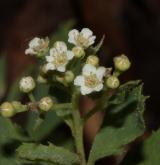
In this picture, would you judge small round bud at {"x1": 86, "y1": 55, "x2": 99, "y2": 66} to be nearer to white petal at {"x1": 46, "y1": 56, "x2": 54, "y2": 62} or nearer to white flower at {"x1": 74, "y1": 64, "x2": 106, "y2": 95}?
white flower at {"x1": 74, "y1": 64, "x2": 106, "y2": 95}

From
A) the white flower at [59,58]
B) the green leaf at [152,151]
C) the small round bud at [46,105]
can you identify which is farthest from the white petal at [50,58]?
the green leaf at [152,151]

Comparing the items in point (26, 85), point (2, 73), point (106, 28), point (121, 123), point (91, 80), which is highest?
point (106, 28)

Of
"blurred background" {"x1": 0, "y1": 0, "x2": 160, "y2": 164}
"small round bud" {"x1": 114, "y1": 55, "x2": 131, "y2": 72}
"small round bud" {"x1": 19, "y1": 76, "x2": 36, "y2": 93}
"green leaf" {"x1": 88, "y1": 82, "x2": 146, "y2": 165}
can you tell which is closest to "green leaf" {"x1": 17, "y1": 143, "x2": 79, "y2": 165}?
"green leaf" {"x1": 88, "y1": 82, "x2": 146, "y2": 165}

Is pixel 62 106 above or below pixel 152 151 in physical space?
above

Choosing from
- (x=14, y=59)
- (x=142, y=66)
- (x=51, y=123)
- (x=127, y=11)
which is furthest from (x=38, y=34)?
(x=51, y=123)

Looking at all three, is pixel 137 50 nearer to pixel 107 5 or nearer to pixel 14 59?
pixel 107 5

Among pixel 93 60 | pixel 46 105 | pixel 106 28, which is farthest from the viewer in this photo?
pixel 106 28

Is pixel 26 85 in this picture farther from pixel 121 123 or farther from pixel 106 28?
pixel 106 28

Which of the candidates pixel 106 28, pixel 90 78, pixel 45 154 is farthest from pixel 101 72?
pixel 106 28
